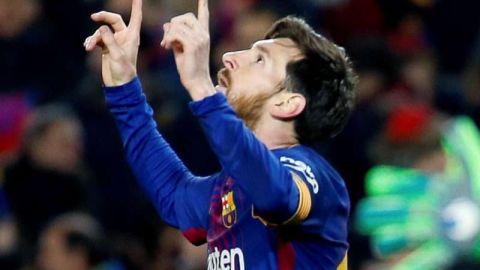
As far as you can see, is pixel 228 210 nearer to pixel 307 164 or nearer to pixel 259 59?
pixel 307 164

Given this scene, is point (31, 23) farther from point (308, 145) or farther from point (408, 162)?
point (308, 145)

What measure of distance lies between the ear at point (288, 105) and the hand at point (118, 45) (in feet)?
1.41

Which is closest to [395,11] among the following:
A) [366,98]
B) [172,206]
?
[366,98]

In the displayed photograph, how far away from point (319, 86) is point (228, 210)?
0.42 metres

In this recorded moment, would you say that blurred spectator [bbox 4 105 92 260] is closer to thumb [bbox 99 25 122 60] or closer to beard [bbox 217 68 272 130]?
thumb [bbox 99 25 122 60]

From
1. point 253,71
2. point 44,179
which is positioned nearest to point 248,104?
point 253,71

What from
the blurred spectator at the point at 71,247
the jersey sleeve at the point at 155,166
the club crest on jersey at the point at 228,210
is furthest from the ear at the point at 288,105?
the blurred spectator at the point at 71,247

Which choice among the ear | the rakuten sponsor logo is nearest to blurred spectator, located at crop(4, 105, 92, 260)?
the rakuten sponsor logo

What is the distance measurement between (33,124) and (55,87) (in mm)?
496

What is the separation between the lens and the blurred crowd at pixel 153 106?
708 centimetres

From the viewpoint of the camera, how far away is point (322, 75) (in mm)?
4316

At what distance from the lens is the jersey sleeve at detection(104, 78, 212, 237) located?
4465 mm

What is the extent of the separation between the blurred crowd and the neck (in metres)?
2.39

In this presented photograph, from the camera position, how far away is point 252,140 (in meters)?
3.86
